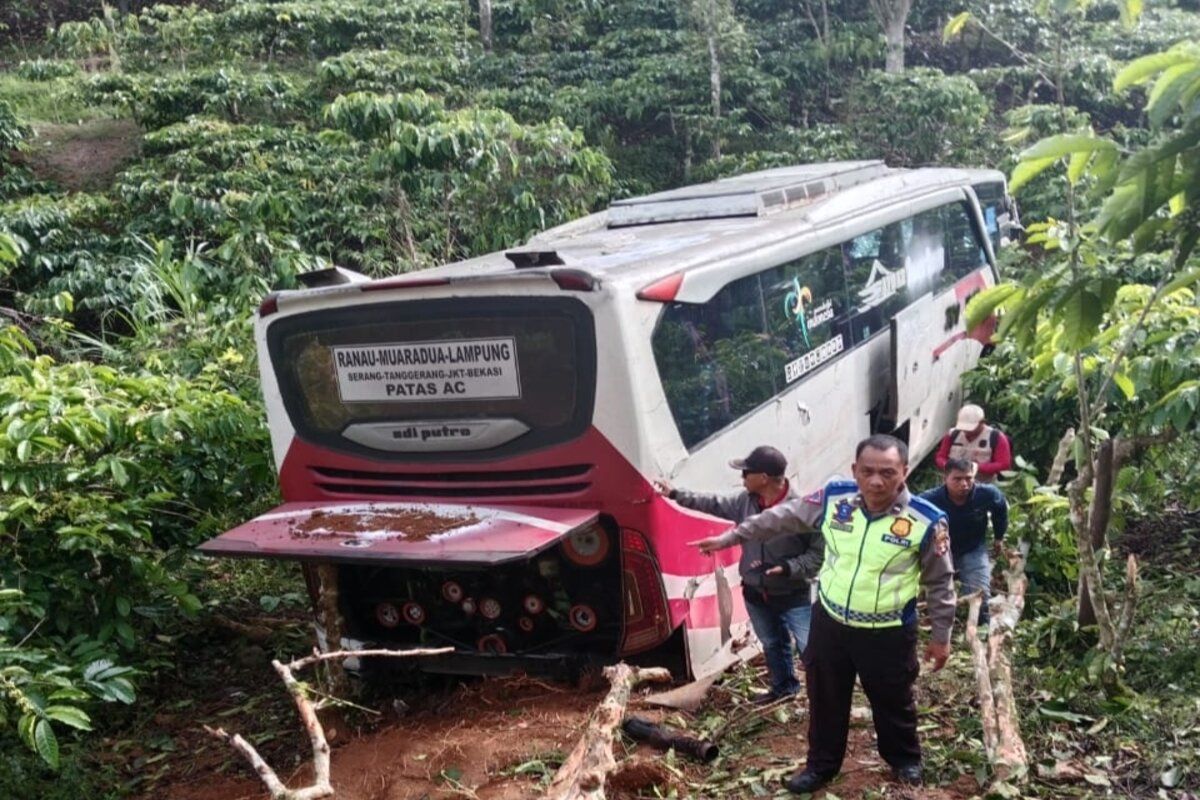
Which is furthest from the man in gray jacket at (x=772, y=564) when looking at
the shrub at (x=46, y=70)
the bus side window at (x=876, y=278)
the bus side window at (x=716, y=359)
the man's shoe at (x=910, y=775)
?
the shrub at (x=46, y=70)

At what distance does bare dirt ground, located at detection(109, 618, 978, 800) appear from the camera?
3.83m

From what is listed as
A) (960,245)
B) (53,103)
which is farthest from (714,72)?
(53,103)

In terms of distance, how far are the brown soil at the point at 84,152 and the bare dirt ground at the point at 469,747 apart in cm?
1022

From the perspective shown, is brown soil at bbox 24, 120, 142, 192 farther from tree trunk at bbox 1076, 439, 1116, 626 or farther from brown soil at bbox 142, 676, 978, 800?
tree trunk at bbox 1076, 439, 1116, 626

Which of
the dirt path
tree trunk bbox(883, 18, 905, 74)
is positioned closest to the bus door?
the dirt path

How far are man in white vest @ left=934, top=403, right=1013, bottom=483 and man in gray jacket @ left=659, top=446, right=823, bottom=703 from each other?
149cm

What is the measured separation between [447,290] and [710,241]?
1.56 meters

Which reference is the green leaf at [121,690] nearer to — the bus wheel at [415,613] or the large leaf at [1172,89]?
the bus wheel at [415,613]

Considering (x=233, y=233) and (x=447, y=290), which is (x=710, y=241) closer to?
(x=447, y=290)

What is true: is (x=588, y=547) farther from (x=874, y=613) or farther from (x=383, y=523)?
(x=874, y=613)

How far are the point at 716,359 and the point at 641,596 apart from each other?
1148mm

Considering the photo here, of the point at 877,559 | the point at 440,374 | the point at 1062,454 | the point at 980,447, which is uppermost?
the point at 440,374

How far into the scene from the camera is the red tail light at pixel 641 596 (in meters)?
4.38

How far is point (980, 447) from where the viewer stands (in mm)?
5516
